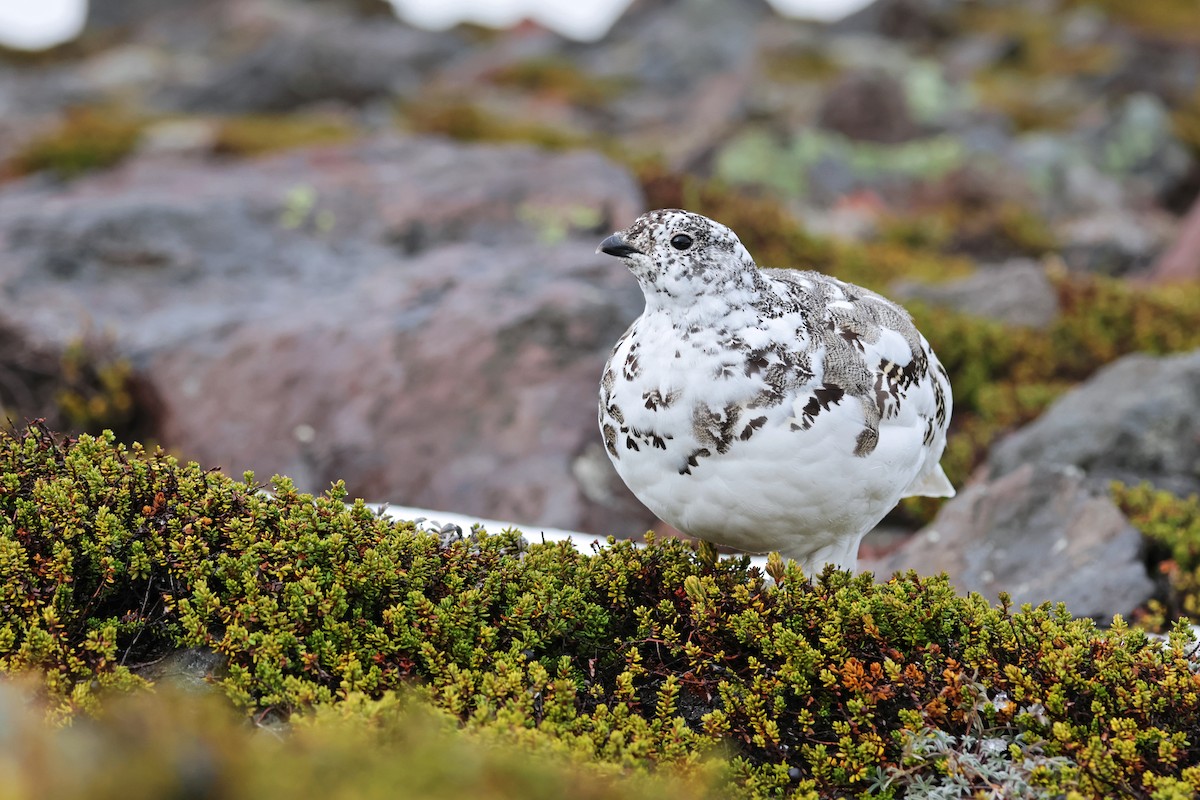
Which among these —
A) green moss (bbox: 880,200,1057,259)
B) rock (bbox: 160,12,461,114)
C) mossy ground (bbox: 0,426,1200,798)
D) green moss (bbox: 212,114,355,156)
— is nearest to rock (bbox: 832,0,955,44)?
rock (bbox: 160,12,461,114)

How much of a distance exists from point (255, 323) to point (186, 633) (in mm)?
5332

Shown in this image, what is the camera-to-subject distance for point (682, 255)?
13.8ft

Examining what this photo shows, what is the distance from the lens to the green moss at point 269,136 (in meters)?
15.6

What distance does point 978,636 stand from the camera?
3930mm

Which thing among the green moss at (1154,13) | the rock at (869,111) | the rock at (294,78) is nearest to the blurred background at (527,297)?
the rock at (869,111)

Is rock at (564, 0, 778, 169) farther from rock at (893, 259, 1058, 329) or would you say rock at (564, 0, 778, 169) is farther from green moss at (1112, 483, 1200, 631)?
green moss at (1112, 483, 1200, 631)

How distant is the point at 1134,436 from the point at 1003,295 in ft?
11.5

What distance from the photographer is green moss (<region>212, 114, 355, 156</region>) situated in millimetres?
15609

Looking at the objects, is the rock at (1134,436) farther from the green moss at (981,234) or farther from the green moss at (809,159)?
the green moss at (809,159)

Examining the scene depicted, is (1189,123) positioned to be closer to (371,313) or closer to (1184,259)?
(1184,259)

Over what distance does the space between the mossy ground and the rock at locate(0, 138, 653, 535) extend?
2.91 metres

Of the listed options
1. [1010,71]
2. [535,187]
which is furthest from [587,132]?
[1010,71]

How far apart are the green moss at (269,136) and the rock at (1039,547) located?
1138 centimetres

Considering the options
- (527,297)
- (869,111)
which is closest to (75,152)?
(527,297)
